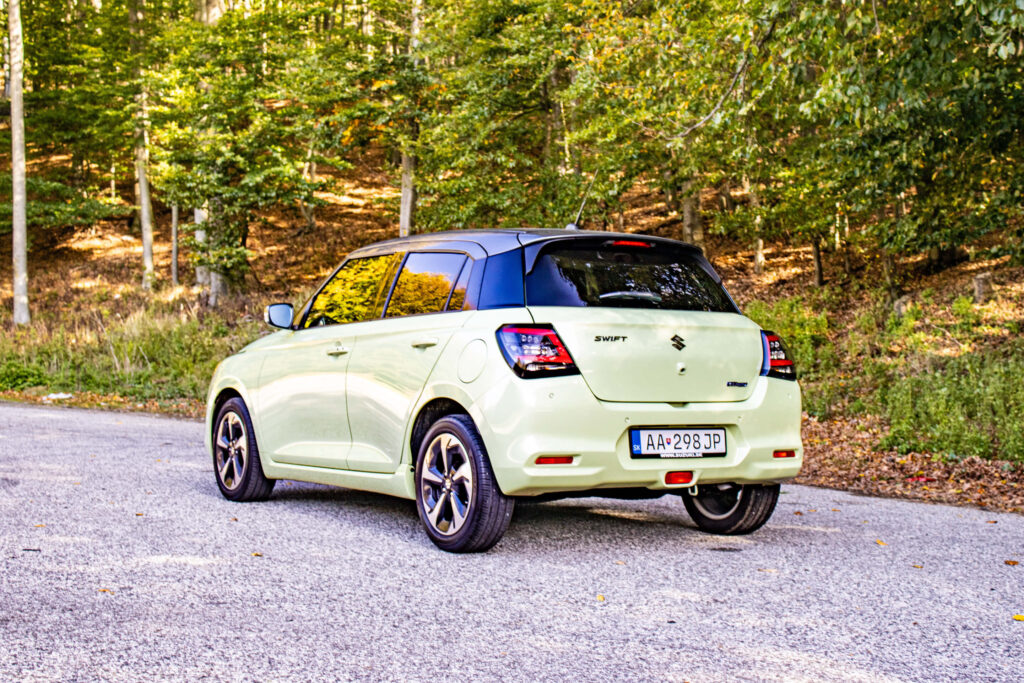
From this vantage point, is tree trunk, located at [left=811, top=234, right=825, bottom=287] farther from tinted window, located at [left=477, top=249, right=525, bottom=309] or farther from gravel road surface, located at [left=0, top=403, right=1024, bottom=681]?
tinted window, located at [left=477, top=249, right=525, bottom=309]

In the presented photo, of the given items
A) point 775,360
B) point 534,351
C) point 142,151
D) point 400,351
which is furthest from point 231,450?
point 142,151

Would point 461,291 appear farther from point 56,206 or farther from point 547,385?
point 56,206

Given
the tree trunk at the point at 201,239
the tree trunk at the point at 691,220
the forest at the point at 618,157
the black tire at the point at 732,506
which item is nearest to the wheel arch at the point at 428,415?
the black tire at the point at 732,506

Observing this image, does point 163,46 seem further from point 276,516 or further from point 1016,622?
point 1016,622

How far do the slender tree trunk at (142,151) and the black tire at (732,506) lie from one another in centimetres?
2657

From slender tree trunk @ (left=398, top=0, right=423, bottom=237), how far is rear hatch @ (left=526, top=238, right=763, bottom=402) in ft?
59.1

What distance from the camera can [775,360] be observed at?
586cm

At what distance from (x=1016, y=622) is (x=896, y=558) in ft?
4.49

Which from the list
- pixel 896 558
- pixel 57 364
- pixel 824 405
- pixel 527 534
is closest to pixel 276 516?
pixel 527 534

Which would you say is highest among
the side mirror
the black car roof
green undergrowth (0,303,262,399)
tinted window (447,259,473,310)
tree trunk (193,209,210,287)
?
the black car roof

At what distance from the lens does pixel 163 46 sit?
30391 mm

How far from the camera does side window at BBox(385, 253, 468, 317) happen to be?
19.3ft

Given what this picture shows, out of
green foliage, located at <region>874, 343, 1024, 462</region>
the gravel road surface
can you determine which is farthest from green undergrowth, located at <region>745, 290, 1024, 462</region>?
the gravel road surface

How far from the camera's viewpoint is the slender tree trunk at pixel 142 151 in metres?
30.6
